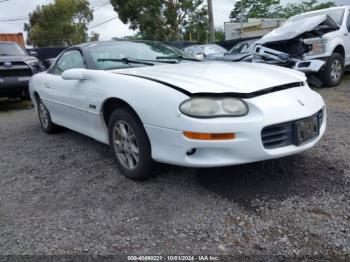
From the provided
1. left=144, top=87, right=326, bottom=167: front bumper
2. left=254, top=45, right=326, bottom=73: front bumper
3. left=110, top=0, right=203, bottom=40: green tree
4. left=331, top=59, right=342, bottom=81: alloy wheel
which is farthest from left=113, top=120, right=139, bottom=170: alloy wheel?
left=110, top=0, right=203, bottom=40: green tree

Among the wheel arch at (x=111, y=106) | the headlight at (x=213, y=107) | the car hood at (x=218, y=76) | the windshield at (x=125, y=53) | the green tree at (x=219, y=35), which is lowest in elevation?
the green tree at (x=219, y=35)

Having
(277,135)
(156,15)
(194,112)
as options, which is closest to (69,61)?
(194,112)

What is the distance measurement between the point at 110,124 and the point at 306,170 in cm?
176

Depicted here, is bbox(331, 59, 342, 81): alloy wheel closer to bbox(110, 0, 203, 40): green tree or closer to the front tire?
the front tire

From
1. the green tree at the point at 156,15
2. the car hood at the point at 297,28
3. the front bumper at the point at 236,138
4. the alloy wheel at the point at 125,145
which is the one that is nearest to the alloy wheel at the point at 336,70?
the car hood at the point at 297,28

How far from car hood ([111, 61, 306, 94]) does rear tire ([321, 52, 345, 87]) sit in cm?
432

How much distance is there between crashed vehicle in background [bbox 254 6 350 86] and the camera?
278 inches

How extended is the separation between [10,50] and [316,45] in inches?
280

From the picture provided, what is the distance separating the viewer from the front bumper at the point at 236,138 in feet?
8.07

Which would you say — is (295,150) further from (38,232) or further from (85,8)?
(85,8)

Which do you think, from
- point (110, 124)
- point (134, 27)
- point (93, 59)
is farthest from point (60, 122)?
point (134, 27)

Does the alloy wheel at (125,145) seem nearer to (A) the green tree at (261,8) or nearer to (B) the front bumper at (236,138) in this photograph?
(B) the front bumper at (236,138)

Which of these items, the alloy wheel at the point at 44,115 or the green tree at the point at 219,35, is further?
the green tree at the point at 219,35

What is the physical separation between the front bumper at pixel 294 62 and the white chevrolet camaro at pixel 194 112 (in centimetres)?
398
